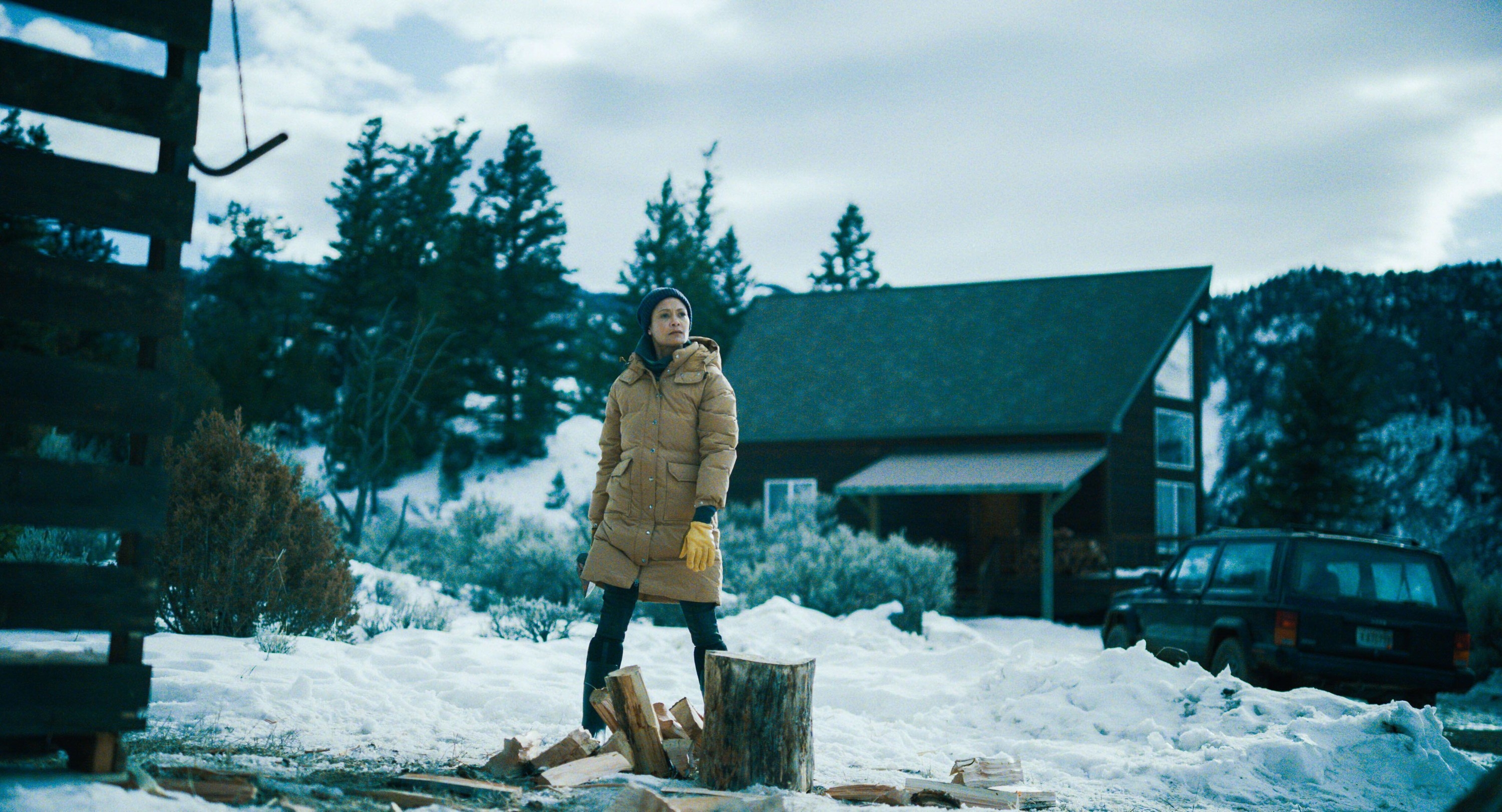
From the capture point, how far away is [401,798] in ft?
12.2

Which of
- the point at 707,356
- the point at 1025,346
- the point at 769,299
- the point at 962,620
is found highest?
the point at 769,299

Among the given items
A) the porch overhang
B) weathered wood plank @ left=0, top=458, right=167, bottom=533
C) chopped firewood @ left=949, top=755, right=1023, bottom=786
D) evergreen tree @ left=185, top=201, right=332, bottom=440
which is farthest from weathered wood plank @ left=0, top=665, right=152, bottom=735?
evergreen tree @ left=185, top=201, right=332, bottom=440

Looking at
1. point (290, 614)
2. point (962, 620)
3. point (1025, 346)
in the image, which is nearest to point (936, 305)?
point (1025, 346)

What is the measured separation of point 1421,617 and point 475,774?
753cm

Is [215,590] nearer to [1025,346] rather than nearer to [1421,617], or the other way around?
[1421,617]

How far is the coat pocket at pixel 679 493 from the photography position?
4.99 m

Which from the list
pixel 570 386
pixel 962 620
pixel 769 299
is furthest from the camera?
pixel 570 386

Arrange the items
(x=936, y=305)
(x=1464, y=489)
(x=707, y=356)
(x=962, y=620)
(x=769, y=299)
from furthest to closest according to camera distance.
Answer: (x=1464, y=489) < (x=769, y=299) < (x=936, y=305) < (x=962, y=620) < (x=707, y=356)

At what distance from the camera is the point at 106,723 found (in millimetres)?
3188

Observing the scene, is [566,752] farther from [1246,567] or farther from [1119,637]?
[1119,637]

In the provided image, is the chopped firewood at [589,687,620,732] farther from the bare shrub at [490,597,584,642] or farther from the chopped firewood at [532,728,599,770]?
the bare shrub at [490,597,584,642]

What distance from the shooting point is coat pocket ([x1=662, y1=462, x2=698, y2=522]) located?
16.4 feet

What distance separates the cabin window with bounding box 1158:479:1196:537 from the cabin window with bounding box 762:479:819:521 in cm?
728

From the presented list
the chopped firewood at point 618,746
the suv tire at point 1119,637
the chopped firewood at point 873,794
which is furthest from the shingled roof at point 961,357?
the chopped firewood at point 618,746
